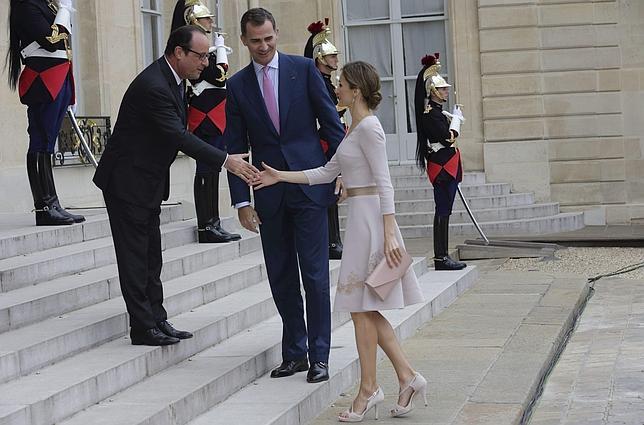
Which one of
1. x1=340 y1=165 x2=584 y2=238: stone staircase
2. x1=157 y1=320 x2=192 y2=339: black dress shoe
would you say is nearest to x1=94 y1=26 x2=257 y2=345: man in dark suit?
x1=157 y1=320 x2=192 y2=339: black dress shoe

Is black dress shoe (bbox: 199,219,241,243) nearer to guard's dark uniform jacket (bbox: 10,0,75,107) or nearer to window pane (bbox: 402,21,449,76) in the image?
guard's dark uniform jacket (bbox: 10,0,75,107)

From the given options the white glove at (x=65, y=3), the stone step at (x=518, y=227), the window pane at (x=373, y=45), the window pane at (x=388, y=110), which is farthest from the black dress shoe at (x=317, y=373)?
the window pane at (x=373, y=45)

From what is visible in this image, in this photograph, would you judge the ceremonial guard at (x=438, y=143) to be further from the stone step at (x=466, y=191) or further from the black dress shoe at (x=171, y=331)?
the stone step at (x=466, y=191)

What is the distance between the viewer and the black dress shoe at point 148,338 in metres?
6.66

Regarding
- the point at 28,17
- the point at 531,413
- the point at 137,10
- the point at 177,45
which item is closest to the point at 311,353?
the point at 531,413

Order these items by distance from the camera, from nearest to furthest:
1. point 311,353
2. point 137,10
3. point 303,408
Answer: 1. point 303,408
2. point 311,353
3. point 137,10

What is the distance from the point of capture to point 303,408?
6316mm

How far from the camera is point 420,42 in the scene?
18844mm

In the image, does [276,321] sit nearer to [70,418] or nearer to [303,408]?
[303,408]

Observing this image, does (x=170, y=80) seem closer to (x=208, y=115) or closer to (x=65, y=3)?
(x=65, y=3)

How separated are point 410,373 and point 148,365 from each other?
127 cm

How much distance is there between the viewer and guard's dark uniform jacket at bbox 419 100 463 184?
11383 millimetres

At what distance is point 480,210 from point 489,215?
0.15 metres

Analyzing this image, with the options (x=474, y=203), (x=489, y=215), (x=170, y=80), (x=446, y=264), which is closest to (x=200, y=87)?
(x=446, y=264)
